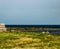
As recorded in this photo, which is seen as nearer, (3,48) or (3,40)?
(3,48)

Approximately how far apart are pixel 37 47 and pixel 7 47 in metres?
3.82

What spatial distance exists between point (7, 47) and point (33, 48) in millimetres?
3396

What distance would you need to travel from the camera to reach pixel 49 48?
2469 cm

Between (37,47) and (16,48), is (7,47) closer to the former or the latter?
(16,48)

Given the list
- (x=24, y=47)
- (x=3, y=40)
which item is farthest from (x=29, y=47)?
(x=3, y=40)

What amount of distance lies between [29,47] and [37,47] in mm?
1022

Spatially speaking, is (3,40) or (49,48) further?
(3,40)

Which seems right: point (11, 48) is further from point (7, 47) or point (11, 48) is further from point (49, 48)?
point (49, 48)

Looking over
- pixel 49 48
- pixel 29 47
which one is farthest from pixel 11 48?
pixel 49 48

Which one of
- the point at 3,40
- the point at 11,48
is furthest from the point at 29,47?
the point at 3,40

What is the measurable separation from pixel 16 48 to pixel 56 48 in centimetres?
500

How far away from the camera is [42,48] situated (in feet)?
80.3

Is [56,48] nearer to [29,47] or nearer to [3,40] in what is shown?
[29,47]

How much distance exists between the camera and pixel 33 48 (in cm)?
2456
